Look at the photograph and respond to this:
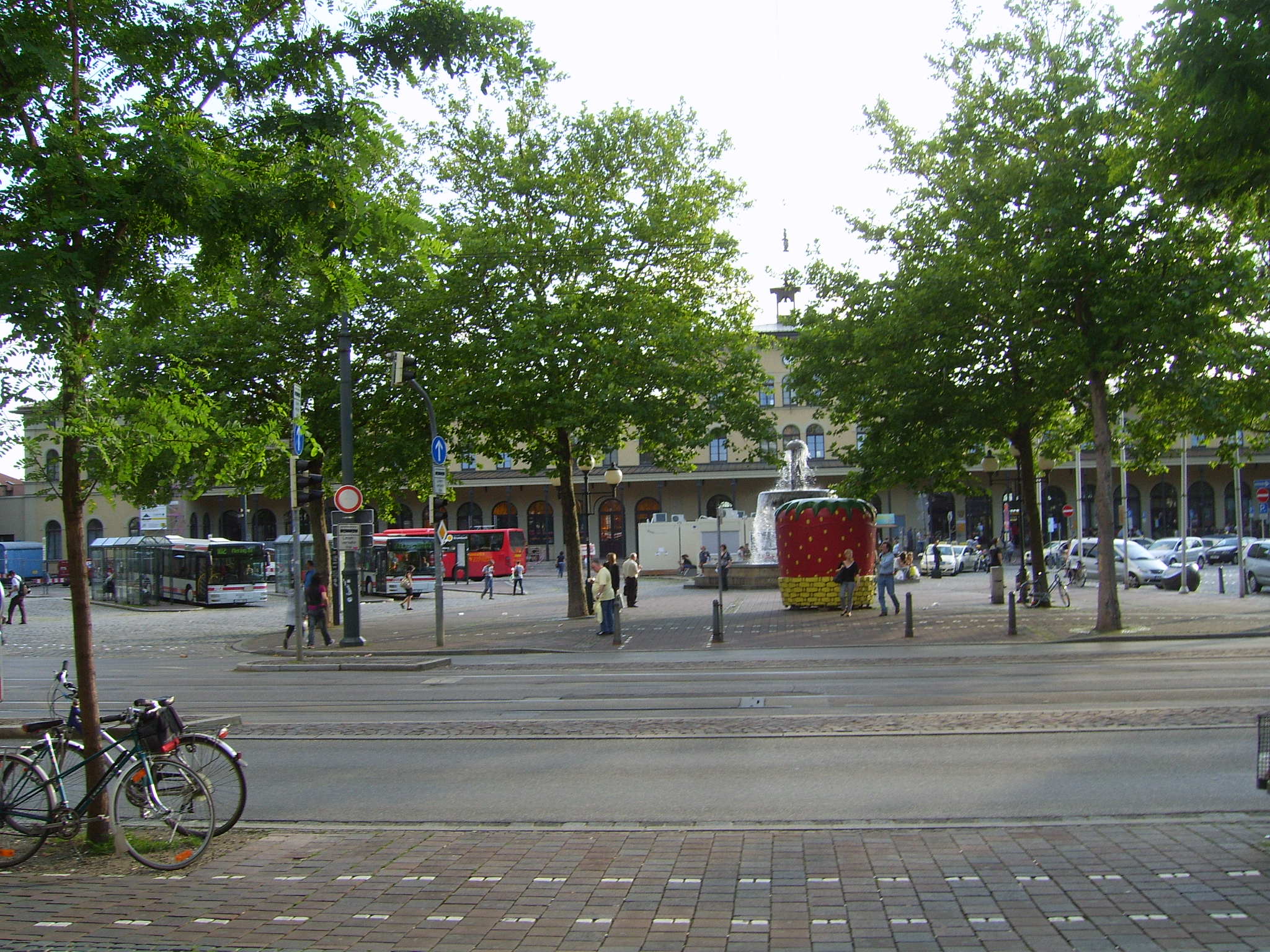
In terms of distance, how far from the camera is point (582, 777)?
9.18m

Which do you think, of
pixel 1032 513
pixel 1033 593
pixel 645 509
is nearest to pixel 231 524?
pixel 645 509

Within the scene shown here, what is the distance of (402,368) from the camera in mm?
25859

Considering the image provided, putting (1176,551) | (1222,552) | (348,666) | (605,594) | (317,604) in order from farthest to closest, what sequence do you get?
(1222,552), (1176,551), (317,604), (605,594), (348,666)

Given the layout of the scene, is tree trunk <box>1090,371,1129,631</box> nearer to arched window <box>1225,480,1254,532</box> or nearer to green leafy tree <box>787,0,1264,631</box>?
green leafy tree <box>787,0,1264,631</box>

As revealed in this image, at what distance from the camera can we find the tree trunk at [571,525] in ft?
95.5

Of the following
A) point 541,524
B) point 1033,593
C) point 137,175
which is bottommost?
point 1033,593

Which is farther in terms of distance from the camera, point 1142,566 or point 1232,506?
point 1232,506

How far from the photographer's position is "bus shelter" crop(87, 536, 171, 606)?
4753 centimetres

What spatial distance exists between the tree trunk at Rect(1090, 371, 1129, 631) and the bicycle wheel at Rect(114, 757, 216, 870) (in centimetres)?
1832

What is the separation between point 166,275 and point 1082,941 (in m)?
6.70

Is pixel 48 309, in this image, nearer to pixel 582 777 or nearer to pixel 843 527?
pixel 582 777

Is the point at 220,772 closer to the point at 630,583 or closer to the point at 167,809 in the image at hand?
the point at 167,809

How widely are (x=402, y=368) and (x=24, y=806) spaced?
64.5ft

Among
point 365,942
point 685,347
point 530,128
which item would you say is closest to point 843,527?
point 685,347
